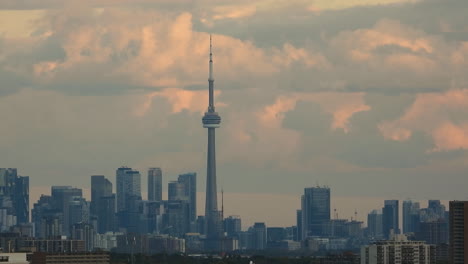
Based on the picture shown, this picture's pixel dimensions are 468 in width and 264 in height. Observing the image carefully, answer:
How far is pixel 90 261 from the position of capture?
17838 cm

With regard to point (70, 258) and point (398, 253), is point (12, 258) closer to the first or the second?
point (398, 253)

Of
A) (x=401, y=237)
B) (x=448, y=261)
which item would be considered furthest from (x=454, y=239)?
(x=401, y=237)

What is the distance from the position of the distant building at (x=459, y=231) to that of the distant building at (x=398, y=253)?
546cm

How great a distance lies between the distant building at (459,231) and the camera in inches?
5909

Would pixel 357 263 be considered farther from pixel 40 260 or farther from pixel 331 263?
pixel 40 260

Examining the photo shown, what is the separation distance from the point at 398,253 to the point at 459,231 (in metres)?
9.17

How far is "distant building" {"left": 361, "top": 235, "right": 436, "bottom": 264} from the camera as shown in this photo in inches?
6294

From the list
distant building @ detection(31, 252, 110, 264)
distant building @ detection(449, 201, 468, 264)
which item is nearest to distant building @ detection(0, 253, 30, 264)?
distant building @ detection(31, 252, 110, 264)

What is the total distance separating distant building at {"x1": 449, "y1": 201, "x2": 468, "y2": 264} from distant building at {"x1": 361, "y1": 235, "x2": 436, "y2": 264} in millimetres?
5456

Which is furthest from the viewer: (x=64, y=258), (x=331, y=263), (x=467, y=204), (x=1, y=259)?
(x=331, y=263)

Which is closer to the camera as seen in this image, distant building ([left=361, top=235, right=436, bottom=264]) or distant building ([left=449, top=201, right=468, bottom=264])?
distant building ([left=449, top=201, right=468, bottom=264])

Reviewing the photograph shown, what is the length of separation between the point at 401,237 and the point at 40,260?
115 feet

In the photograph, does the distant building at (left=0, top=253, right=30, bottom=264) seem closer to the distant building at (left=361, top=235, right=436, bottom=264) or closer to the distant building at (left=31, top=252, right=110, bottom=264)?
the distant building at (left=31, top=252, right=110, bottom=264)

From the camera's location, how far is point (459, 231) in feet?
497
